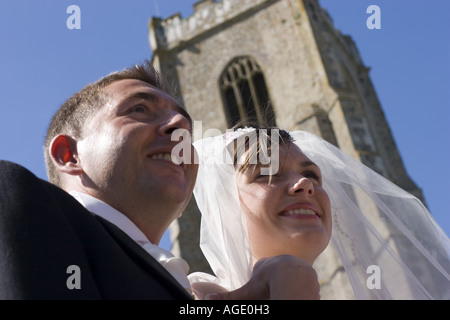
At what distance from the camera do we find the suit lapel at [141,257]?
4.92 feet

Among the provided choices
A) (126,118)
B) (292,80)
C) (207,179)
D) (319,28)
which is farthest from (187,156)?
(319,28)

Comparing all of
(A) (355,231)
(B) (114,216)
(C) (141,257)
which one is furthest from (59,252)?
(A) (355,231)

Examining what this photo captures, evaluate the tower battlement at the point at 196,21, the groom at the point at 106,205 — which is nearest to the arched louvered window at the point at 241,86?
the tower battlement at the point at 196,21

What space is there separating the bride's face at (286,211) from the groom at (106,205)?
367 millimetres

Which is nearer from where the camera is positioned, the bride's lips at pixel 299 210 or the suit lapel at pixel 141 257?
the suit lapel at pixel 141 257

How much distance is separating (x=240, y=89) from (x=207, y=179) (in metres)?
16.9

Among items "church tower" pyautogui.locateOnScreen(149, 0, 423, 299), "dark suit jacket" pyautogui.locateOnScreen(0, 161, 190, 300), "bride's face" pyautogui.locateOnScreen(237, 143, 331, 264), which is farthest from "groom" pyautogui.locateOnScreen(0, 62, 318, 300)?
"church tower" pyautogui.locateOnScreen(149, 0, 423, 299)

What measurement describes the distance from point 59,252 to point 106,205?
54 centimetres

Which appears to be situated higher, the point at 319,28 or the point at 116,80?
the point at 319,28

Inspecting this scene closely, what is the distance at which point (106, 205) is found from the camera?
72.3 inches

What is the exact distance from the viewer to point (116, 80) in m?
2.33

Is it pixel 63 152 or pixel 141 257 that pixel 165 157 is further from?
pixel 141 257

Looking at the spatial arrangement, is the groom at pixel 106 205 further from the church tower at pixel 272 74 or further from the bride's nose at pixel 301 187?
the church tower at pixel 272 74
